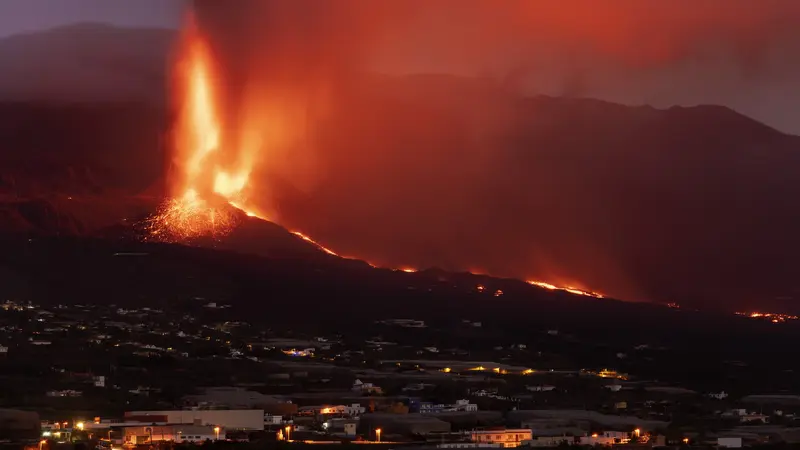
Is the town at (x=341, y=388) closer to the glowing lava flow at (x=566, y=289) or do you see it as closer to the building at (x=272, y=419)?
the building at (x=272, y=419)

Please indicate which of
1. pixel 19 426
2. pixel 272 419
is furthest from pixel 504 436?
pixel 19 426

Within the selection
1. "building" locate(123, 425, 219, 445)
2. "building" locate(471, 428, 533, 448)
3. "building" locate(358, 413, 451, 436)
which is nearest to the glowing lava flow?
"building" locate(358, 413, 451, 436)

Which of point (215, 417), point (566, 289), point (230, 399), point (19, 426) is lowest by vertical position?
point (19, 426)

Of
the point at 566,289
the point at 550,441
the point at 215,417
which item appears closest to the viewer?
the point at 550,441

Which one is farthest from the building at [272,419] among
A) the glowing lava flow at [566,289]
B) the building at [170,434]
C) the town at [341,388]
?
the glowing lava flow at [566,289]

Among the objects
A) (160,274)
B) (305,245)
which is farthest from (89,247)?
(305,245)

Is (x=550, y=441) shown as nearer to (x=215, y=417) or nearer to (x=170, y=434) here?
(x=215, y=417)

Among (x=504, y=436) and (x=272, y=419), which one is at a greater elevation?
(x=272, y=419)
